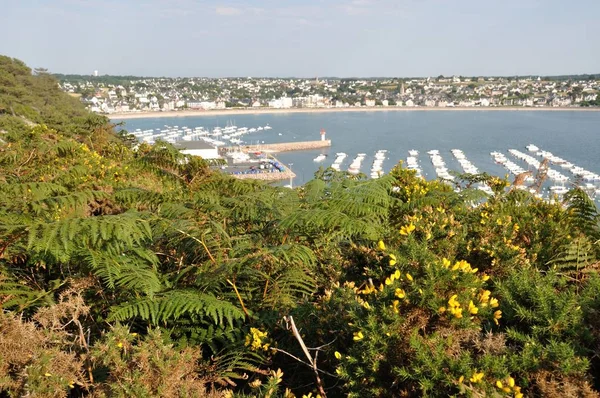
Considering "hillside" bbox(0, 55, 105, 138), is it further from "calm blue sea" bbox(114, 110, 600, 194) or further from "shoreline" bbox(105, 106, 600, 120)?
"shoreline" bbox(105, 106, 600, 120)

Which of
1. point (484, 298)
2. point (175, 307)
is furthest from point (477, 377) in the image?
point (175, 307)

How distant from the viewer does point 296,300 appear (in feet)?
7.51

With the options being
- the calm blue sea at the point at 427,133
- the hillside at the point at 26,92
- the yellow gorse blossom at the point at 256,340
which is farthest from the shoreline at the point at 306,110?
the yellow gorse blossom at the point at 256,340

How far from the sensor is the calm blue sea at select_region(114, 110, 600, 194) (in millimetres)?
56031

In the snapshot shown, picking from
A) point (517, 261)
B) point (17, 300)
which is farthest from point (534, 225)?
point (17, 300)

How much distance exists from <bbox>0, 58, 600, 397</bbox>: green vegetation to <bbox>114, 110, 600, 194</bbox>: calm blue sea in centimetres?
4203

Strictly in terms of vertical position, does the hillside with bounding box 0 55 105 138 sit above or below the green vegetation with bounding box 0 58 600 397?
above

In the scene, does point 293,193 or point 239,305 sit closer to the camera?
point 239,305

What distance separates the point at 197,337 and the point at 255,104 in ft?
459

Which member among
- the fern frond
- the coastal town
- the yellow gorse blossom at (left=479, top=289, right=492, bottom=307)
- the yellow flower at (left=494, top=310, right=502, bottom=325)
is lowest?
the fern frond

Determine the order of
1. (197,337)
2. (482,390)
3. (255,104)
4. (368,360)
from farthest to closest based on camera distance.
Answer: (255,104)
(197,337)
(368,360)
(482,390)

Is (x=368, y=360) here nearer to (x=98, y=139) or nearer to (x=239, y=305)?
(x=239, y=305)

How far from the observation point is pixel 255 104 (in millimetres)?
138000

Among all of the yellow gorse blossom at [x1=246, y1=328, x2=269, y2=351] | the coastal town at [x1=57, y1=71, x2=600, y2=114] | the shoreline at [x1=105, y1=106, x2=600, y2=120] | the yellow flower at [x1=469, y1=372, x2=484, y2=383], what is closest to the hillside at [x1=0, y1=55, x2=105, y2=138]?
the yellow gorse blossom at [x1=246, y1=328, x2=269, y2=351]
